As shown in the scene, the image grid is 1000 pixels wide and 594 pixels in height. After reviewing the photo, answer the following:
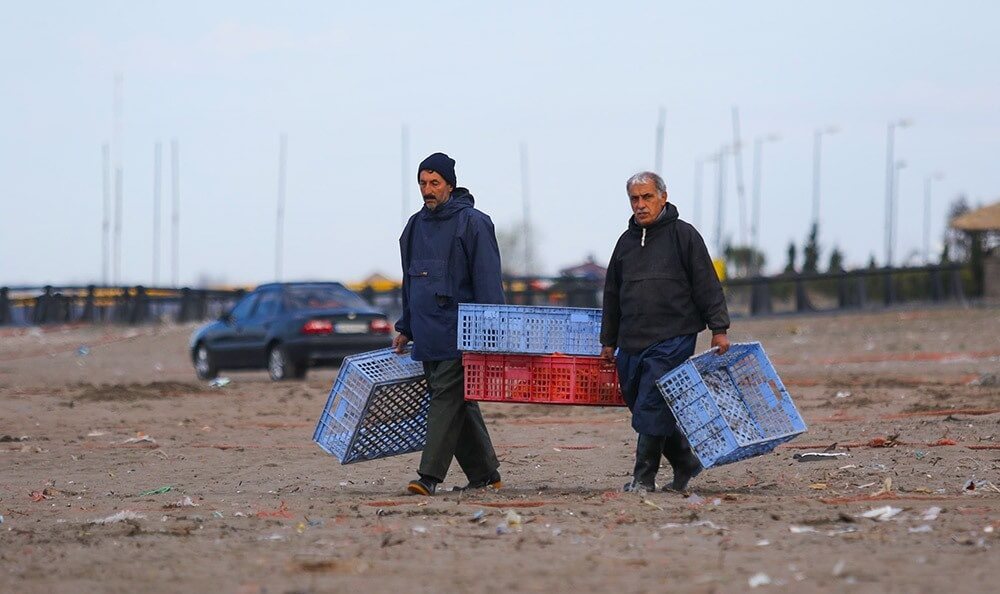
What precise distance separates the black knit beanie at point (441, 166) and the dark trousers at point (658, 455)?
184 centimetres

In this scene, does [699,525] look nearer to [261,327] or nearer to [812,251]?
[261,327]

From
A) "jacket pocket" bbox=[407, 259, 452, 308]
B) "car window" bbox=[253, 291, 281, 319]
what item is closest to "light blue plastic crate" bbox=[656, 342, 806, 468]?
"jacket pocket" bbox=[407, 259, 452, 308]

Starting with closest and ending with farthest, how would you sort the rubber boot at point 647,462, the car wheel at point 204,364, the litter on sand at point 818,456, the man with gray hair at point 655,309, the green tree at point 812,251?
the man with gray hair at point 655,309, the rubber boot at point 647,462, the litter on sand at point 818,456, the car wheel at point 204,364, the green tree at point 812,251

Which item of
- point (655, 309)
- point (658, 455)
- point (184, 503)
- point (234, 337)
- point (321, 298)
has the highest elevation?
point (655, 309)

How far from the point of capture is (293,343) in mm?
22984

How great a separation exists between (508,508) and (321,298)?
51.3 ft

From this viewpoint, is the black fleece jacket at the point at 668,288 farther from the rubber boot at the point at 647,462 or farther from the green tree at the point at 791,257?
the green tree at the point at 791,257

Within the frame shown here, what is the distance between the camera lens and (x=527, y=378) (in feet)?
30.3

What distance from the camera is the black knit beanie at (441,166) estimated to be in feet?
30.9

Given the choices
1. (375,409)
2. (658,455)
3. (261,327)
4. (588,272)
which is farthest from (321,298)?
(588,272)

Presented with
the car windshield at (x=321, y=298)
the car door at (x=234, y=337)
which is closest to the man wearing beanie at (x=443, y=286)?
the car windshield at (x=321, y=298)

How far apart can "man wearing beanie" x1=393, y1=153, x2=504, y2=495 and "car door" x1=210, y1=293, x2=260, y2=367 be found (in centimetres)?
1491

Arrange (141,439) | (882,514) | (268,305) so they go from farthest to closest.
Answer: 1. (268,305)
2. (141,439)
3. (882,514)

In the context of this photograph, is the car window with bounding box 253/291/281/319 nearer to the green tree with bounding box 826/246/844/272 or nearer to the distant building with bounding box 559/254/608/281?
the distant building with bounding box 559/254/608/281
